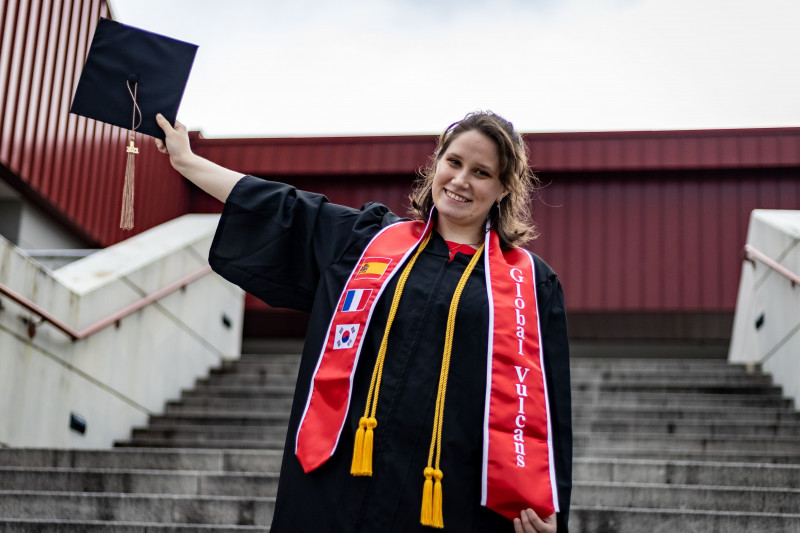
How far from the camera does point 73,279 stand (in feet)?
20.2

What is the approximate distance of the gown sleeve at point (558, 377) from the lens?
198 cm

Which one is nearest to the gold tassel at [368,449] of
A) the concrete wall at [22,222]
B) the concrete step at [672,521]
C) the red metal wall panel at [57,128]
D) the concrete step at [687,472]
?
the concrete step at [672,521]

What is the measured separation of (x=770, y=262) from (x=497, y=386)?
5502 millimetres

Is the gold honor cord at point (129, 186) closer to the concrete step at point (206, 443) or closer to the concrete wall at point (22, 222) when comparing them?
the concrete step at point (206, 443)

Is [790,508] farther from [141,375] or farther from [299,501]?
[141,375]

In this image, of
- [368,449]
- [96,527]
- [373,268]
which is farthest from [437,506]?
[96,527]

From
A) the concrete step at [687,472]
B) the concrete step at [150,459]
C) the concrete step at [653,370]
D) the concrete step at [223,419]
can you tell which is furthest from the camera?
the concrete step at [653,370]

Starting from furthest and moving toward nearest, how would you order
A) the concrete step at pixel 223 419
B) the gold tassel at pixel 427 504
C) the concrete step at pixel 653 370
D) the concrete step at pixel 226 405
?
the concrete step at pixel 653 370, the concrete step at pixel 226 405, the concrete step at pixel 223 419, the gold tassel at pixel 427 504

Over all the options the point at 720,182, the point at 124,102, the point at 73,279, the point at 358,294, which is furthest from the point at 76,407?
the point at 720,182

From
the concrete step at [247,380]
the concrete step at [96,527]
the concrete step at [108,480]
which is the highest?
the concrete step at [247,380]

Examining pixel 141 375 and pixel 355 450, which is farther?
pixel 141 375

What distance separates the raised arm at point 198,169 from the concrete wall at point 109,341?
3.06 m

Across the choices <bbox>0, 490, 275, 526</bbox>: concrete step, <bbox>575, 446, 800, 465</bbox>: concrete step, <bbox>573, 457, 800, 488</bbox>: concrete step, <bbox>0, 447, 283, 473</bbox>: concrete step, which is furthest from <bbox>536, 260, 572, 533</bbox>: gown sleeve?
<bbox>575, 446, 800, 465</bbox>: concrete step

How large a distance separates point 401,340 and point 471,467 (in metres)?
0.29
